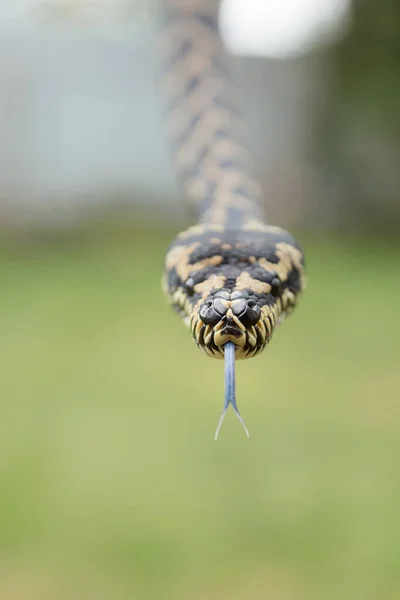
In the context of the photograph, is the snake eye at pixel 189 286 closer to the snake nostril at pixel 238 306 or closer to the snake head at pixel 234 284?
the snake head at pixel 234 284

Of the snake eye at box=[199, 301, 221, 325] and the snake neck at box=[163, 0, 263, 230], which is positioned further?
the snake neck at box=[163, 0, 263, 230]

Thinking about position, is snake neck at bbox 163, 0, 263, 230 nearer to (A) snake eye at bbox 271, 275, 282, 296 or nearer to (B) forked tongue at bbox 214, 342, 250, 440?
(A) snake eye at bbox 271, 275, 282, 296

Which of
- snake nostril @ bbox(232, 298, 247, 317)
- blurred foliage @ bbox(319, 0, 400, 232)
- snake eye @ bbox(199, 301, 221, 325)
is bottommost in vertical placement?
snake eye @ bbox(199, 301, 221, 325)

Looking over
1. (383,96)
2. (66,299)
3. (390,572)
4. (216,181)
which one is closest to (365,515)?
(390,572)

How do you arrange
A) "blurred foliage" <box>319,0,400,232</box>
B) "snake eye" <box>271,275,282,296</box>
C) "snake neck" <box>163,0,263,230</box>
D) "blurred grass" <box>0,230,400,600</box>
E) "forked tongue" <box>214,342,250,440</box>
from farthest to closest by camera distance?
1. "blurred foliage" <box>319,0,400,232</box>
2. "blurred grass" <box>0,230,400,600</box>
3. "snake neck" <box>163,0,263,230</box>
4. "snake eye" <box>271,275,282,296</box>
5. "forked tongue" <box>214,342,250,440</box>

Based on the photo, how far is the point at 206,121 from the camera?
383 centimetres

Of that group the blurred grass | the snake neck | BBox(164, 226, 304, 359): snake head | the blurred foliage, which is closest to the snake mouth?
BBox(164, 226, 304, 359): snake head

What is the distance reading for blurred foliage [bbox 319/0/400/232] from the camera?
10891 millimetres

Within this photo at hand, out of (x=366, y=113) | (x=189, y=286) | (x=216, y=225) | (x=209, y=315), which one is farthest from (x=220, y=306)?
(x=366, y=113)

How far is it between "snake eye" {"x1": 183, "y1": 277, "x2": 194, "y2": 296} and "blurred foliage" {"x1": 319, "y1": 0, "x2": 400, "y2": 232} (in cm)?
991

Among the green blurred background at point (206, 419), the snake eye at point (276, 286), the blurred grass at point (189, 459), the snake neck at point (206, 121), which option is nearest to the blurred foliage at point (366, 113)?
the green blurred background at point (206, 419)

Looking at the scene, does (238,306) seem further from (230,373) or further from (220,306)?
(230,373)

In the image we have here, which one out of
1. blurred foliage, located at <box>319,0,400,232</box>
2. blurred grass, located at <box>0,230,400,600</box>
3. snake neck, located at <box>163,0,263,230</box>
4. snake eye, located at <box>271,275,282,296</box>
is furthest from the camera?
blurred foliage, located at <box>319,0,400,232</box>

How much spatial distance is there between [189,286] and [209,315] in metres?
0.33
